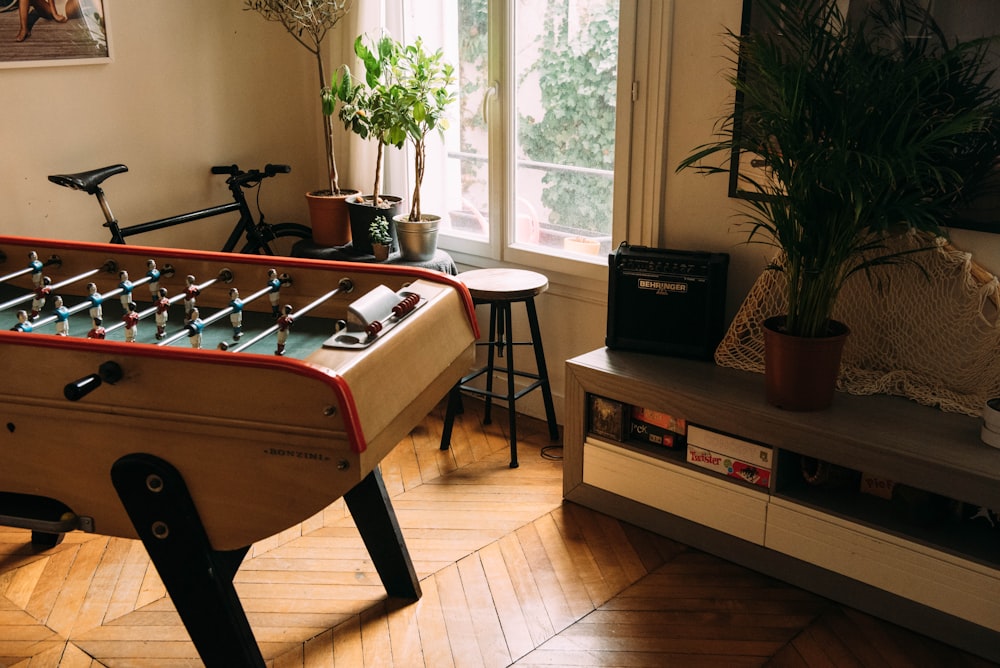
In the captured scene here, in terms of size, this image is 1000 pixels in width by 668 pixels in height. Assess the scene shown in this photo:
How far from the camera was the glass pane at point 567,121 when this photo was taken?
328 centimetres

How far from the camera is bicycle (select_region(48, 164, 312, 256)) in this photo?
3.37 meters

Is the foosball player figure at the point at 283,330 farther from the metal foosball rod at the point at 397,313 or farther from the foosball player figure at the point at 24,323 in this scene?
the foosball player figure at the point at 24,323

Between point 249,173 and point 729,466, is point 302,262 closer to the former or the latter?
point 729,466

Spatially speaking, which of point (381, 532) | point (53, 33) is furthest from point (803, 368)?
point (53, 33)

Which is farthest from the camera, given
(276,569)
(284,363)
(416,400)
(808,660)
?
(276,569)

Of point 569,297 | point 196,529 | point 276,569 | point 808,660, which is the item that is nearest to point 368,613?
point 276,569

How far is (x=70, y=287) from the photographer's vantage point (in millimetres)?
2588

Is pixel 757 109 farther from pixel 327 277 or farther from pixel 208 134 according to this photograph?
pixel 208 134

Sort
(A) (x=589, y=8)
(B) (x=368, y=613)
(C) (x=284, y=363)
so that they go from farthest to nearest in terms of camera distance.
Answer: (A) (x=589, y=8), (B) (x=368, y=613), (C) (x=284, y=363)

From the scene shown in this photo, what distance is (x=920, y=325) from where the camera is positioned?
261 cm

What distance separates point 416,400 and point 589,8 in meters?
1.81

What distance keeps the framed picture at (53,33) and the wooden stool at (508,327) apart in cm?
166

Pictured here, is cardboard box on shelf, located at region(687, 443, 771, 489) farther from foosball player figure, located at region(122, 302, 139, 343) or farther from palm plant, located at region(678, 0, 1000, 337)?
foosball player figure, located at region(122, 302, 139, 343)

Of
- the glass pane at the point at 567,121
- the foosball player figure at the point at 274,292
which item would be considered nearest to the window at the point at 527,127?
the glass pane at the point at 567,121
